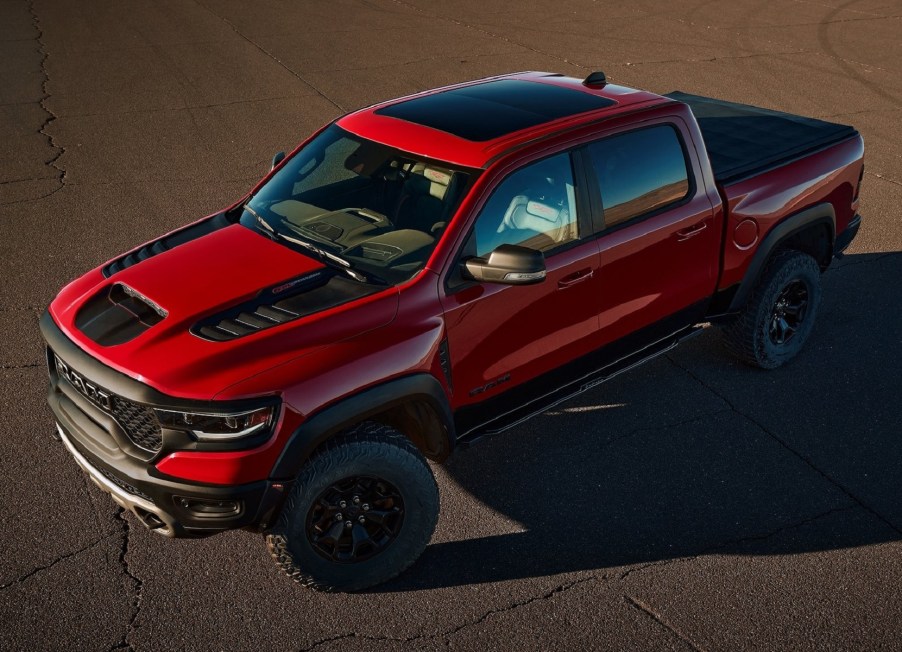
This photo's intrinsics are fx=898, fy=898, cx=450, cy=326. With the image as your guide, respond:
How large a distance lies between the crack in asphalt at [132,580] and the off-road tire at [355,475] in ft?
2.34

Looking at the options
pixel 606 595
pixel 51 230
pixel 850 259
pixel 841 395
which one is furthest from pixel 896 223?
pixel 51 230

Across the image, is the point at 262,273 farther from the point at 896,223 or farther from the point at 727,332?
the point at 896,223

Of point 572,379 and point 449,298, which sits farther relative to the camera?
point 572,379

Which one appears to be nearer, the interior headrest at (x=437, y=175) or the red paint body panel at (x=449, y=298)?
the red paint body panel at (x=449, y=298)

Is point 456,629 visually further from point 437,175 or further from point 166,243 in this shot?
point 166,243

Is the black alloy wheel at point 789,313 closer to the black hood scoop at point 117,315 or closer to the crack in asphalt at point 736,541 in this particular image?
the crack in asphalt at point 736,541

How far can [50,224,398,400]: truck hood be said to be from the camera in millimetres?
3820

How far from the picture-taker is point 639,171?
5.05 m

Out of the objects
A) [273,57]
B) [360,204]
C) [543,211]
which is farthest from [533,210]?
[273,57]

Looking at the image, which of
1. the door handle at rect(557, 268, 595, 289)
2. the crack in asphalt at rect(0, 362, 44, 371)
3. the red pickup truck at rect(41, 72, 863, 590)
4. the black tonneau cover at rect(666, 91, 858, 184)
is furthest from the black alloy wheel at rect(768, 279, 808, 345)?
the crack in asphalt at rect(0, 362, 44, 371)

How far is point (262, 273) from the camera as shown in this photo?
14.3ft

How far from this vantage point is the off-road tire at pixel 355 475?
3.98 metres

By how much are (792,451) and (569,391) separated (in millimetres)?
1453

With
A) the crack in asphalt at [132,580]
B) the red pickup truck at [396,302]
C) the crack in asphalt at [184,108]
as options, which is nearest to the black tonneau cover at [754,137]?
the red pickup truck at [396,302]
